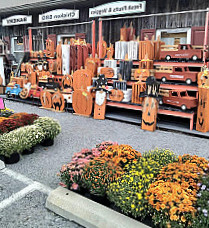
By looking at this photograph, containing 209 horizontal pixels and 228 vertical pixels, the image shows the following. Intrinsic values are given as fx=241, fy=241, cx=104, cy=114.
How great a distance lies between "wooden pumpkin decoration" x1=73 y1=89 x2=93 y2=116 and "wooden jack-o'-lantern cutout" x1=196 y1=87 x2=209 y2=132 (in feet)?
10.7

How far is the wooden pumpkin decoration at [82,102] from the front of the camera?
769 cm

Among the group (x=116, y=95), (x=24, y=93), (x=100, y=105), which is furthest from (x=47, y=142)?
(x=24, y=93)

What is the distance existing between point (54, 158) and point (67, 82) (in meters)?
4.17

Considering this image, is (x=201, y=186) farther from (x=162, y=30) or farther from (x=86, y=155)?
(x=162, y=30)

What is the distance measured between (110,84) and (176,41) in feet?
9.10

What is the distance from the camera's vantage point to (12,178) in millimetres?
3996

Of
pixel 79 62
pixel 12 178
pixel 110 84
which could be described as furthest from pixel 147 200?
pixel 79 62

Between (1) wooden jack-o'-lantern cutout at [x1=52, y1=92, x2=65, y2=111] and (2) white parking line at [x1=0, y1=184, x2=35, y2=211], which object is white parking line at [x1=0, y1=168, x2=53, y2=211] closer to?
(2) white parking line at [x1=0, y1=184, x2=35, y2=211]

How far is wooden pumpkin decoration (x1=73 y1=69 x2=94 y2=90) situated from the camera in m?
7.83

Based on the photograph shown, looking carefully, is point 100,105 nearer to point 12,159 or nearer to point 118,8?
point 12,159

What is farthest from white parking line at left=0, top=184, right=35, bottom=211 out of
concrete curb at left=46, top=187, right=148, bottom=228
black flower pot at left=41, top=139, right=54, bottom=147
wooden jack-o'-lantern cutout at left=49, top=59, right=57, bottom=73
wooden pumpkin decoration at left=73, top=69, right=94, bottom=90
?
wooden jack-o'-lantern cutout at left=49, top=59, right=57, bottom=73

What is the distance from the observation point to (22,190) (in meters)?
3.63

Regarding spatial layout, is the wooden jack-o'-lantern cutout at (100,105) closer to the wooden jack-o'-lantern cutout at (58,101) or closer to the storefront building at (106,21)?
the wooden jack-o'-lantern cutout at (58,101)

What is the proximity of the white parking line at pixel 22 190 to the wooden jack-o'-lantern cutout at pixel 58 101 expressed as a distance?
4391 millimetres
